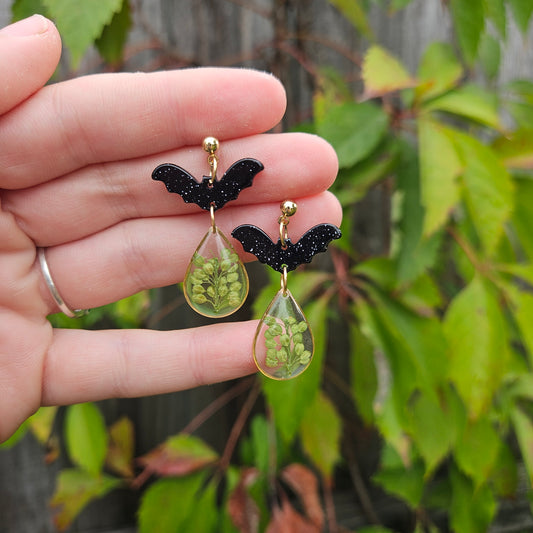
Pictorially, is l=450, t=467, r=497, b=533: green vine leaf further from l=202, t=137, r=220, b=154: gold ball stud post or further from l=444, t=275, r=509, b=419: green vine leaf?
l=202, t=137, r=220, b=154: gold ball stud post

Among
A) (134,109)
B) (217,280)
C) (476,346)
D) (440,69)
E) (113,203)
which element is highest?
(440,69)

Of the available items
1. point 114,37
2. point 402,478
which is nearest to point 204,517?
point 402,478

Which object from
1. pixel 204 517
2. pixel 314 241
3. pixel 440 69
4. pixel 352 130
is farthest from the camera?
pixel 204 517

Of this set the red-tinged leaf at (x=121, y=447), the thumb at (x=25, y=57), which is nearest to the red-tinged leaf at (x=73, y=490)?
the red-tinged leaf at (x=121, y=447)

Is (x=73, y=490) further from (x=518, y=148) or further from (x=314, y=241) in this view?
(x=518, y=148)

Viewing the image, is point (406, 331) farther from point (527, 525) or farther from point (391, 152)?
point (527, 525)

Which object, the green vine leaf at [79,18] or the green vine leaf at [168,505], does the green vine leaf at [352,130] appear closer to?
the green vine leaf at [79,18]

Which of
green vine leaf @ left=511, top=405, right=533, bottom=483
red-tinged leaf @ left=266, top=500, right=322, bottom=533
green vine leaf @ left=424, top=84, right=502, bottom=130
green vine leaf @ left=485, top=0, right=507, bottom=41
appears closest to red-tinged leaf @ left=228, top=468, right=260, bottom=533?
red-tinged leaf @ left=266, top=500, right=322, bottom=533
